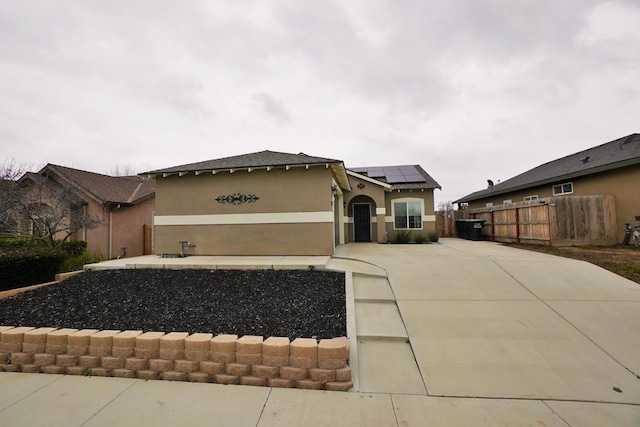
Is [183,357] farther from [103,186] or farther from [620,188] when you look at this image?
[620,188]

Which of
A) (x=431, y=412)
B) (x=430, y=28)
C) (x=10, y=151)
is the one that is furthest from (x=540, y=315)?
(x=10, y=151)

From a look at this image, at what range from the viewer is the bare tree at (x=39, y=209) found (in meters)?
7.86

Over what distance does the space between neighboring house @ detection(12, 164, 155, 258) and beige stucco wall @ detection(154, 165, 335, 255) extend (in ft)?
12.3

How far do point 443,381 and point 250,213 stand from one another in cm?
674

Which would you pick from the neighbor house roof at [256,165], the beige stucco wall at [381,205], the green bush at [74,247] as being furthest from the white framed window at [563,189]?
the green bush at [74,247]

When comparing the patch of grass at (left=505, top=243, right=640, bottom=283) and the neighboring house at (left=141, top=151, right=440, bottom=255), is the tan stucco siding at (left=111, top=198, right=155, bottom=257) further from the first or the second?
the patch of grass at (left=505, top=243, right=640, bottom=283)

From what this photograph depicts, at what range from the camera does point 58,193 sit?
8.77m

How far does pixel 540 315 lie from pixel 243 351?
4575 mm

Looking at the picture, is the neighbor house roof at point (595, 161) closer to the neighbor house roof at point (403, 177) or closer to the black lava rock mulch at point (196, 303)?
the neighbor house roof at point (403, 177)

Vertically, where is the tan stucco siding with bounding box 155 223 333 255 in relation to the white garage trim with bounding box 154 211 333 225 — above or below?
below

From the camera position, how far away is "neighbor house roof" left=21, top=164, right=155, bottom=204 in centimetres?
1006

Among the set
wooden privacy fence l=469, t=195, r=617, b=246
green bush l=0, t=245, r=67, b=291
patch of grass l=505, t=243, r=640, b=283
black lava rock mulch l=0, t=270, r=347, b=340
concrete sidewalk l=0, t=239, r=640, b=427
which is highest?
wooden privacy fence l=469, t=195, r=617, b=246

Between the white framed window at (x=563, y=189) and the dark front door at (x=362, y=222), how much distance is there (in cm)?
931

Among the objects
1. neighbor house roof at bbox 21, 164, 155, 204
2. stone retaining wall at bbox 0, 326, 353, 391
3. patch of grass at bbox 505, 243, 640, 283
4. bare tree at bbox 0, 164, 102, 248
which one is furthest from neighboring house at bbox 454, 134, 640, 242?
bare tree at bbox 0, 164, 102, 248
